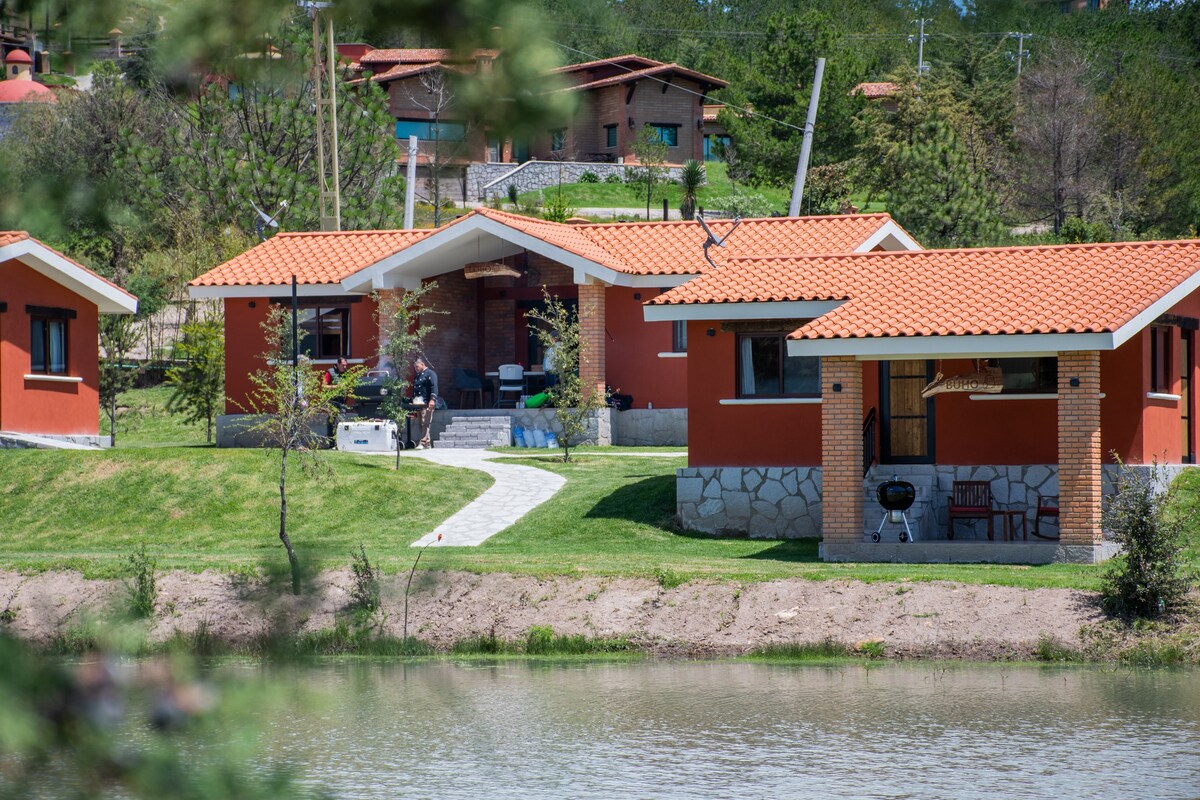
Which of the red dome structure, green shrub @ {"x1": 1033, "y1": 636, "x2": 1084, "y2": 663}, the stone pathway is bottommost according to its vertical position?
green shrub @ {"x1": 1033, "y1": 636, "x2": 1084, "y2": 663}

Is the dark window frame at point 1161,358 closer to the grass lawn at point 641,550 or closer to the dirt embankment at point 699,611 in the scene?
the grass lawn at point 641,550

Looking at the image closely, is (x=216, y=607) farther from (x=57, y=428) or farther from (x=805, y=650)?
(x=57, y=428)

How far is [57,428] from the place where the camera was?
32406mm

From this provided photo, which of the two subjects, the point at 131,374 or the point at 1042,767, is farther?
the point at 131,374

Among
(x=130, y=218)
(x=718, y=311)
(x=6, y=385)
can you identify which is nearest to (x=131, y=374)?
(x=6, y=385)

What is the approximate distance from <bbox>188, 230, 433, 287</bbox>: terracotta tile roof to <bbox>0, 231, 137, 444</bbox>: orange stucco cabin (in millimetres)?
2605

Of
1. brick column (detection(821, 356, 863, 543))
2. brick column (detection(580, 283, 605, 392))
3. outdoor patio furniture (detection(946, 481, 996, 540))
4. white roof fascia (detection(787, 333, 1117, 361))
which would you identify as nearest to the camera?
white roof fascia (detection(787, 333, 1117, 361))

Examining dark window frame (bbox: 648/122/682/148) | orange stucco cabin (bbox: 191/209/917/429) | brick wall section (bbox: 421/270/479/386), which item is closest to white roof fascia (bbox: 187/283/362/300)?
orange stucco cabin (bbox: 191/209/917/429)

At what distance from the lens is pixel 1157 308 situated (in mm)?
22266

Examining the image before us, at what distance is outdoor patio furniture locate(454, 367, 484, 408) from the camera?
116 ft

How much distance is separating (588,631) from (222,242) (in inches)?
1045

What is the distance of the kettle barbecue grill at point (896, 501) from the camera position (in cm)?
2298

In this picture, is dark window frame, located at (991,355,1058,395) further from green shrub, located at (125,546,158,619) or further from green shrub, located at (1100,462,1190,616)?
green shrub, located at (125,546,158,619)

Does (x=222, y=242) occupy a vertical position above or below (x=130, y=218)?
above
